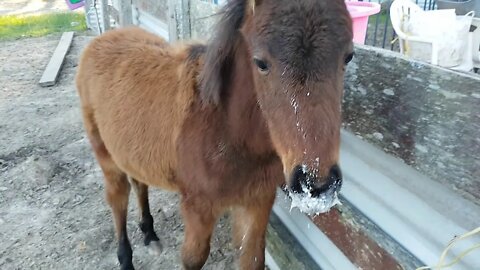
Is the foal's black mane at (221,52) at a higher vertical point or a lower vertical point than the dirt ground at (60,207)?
higher

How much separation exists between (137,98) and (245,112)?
0.84 meters

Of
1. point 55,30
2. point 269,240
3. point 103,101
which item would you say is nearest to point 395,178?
point 269,240

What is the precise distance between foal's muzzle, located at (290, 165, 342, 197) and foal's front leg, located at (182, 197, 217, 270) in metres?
0.95

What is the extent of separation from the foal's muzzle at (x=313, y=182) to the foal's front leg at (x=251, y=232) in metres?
1.02

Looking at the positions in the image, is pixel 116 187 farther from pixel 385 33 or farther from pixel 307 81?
pixel 385 33

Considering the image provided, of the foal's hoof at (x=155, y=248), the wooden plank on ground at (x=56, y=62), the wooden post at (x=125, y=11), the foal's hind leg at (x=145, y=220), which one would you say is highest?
the wooden post at (x=125, y=11)

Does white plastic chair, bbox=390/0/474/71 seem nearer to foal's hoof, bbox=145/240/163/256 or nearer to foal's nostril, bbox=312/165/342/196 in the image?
foal's nostril, bbox=312/165/342/196

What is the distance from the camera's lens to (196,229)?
93.6 inches

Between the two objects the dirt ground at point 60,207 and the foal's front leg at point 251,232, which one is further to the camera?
the dirt ground at point 60,207

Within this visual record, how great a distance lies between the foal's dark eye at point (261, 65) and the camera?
1.50m

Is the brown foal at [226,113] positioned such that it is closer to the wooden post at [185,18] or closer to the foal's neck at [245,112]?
the foal's neck at [245,112]

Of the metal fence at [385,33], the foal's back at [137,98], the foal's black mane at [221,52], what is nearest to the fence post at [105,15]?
the metal fence at [385,33]

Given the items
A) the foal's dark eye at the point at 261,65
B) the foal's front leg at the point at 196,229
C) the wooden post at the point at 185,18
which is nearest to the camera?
the foal's dark eye at the point at 261,65

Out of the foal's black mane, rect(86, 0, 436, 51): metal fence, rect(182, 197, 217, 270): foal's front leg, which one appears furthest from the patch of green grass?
the foal's black mane
